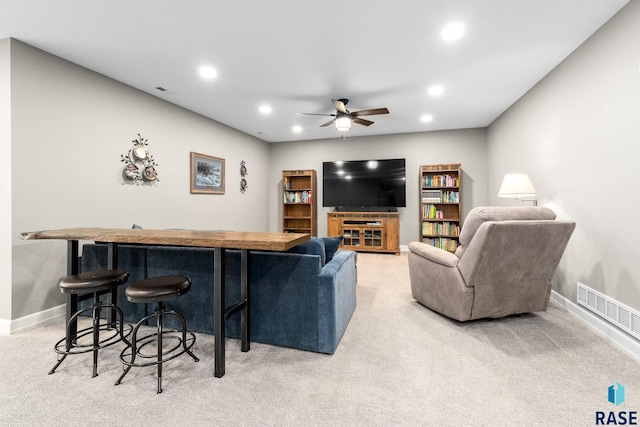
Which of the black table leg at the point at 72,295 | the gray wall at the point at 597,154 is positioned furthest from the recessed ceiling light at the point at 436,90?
the black table leg at the point at 72,295

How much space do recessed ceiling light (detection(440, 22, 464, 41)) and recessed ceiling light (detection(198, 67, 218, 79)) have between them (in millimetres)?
2356

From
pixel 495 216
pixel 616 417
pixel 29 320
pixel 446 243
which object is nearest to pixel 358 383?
pixel 616 417

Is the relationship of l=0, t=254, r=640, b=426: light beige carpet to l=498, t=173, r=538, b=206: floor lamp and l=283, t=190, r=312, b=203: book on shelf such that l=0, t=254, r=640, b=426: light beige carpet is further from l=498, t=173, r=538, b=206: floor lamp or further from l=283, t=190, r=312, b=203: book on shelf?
l=283, t=190, r=312, b=203: book on shelf

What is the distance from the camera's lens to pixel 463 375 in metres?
1.79

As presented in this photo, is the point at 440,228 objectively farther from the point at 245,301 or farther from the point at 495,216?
the point at 245,301

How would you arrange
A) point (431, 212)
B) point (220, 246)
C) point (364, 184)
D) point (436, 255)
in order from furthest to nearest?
point (364, 184) → point (431, 212) → point (436, 255) → point (220, 246)

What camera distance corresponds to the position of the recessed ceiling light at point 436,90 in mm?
3708

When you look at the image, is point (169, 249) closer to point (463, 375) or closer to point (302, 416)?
point (302, 416)

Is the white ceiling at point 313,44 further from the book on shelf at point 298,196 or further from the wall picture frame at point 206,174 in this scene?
the book on shelf at point 298,196

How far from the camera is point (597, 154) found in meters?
2.52

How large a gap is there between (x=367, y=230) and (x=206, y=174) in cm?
328

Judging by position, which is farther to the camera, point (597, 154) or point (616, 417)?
point (597, 154)

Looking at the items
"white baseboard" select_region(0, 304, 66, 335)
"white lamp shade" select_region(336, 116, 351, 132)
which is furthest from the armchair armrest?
"white baseboard" select_region(0, 304, 66, 335)

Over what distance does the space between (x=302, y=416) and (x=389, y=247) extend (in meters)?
4.74
